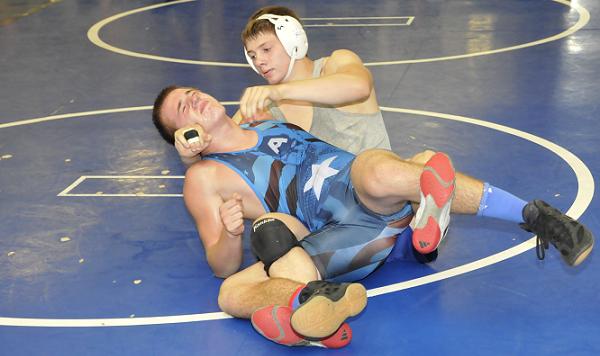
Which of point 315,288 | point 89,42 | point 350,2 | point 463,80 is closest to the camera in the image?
point 315,288

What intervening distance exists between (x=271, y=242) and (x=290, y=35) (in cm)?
131

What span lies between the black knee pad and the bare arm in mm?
123

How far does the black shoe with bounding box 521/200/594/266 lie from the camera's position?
13.3 feet

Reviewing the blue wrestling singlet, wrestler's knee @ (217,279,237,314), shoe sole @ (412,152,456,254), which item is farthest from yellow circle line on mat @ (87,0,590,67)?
shoe sole @ (412,152,456,254)

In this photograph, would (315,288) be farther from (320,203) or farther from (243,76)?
(243,76)

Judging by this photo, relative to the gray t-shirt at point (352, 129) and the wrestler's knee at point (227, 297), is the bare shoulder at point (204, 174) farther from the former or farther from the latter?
the gray t-shirt at point (352, 129)

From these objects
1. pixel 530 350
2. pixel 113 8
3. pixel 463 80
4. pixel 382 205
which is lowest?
pixel 113 8

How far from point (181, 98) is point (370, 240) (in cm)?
124

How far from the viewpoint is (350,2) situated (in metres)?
12.0

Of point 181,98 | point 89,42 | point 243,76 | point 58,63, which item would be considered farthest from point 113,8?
point 181,98

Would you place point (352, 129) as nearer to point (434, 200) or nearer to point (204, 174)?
point (204, 174)

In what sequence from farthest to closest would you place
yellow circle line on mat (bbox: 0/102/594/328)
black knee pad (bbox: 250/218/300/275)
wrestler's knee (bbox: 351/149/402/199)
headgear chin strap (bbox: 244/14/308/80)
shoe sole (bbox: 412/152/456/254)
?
headgear chin strap (bbox: 244/14/308/80) → yellow circle line on mat (bbox: 0/102/594/328) → black knee pad (bbox: 250/218/300/275) → wrestler's knee (bbox: 351/149/402/199) → shoe sole (bbox: 412/152/456/254)

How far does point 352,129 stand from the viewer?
203 inches

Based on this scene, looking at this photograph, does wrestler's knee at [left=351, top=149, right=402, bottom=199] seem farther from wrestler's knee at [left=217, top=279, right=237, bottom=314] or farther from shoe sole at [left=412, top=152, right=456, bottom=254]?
wrestler's knee at [left=217, top=279, right=237, bottom=314]
